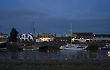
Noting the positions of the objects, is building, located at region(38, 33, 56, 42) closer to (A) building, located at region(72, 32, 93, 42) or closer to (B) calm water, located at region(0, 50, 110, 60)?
(A) building, located at region(72, 32, 93, 42)

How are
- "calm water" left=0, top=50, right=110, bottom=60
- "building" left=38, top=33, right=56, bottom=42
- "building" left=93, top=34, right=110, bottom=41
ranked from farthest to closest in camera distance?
"building" left=38, top=33, right=56, bottom=42 < "building" left=93, top=34, right=110, bottom=41 < "calm water" left=0, top=50, right=110, bottom=60

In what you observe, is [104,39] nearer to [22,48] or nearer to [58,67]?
[22,48]

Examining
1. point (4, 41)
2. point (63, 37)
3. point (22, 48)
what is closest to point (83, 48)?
point (22, 48)

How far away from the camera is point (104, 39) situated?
90812 mm

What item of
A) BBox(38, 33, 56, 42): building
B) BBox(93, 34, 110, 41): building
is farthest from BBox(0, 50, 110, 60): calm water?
BBox(38, 33, 56, 42): building

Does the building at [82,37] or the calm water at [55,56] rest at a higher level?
the building at [82,37]

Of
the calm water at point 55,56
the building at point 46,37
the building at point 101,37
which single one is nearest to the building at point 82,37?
the building at point 101,37

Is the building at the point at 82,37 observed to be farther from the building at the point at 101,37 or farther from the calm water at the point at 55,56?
the calm water at the point at 55,56

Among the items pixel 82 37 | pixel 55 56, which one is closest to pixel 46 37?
pixel 82 37

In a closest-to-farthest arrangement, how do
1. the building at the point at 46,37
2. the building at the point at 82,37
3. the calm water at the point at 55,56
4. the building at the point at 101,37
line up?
the calm water at the point at 55,56
the building at the point at 101,37
the building at the point at 82,37
the building at the point at 46,37

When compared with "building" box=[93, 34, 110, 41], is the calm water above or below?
below

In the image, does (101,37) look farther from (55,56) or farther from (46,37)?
(55,56)

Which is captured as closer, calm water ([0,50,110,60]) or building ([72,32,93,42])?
calm water ([0,50,110,60])

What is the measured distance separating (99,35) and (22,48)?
54101 mm
